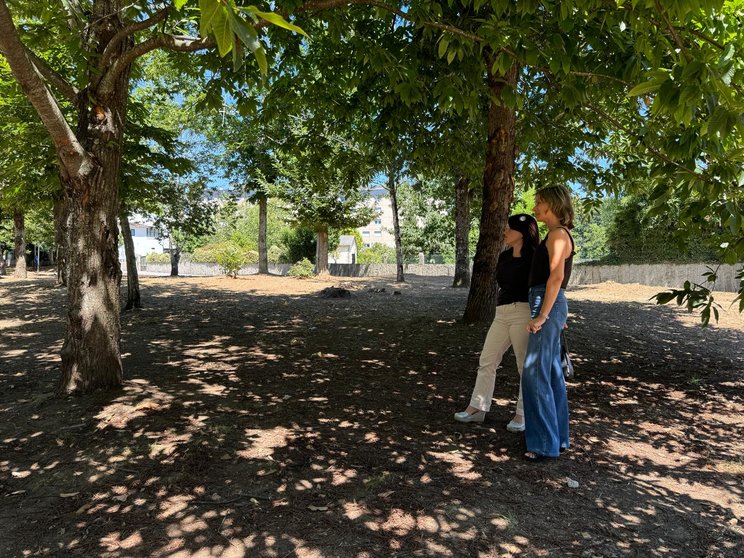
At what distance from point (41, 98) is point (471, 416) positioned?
453cm

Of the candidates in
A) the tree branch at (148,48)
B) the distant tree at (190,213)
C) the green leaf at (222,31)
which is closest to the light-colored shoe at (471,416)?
the green leaf at (222,31)

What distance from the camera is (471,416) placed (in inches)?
169

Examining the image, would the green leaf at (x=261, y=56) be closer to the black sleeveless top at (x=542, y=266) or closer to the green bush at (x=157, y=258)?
the black sleeveless top at (x=542, y=266)

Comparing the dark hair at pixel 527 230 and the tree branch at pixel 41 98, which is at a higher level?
the tree branch at pixel 41 98

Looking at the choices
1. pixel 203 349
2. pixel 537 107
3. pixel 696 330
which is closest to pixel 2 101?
pixel 203 349

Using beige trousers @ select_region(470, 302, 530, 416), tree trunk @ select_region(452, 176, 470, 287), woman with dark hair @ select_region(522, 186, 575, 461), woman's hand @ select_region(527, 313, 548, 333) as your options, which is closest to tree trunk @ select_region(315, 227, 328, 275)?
tree trunk @ select_region(452, 176, 470, 287)

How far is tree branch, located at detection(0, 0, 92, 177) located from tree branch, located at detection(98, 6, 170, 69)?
73cm

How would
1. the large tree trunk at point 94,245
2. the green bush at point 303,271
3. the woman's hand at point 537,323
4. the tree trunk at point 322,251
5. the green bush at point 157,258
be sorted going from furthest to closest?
the green bush at point 157,258 < the tree trunk at point 322,251 < the green bush at point 303,271 < the large tree trunk at point 94,245 < the woman's hand at point 537,323

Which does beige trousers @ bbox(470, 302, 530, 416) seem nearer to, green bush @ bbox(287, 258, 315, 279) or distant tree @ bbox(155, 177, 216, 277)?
green bush @ bbox(287, 258, 315, 279)

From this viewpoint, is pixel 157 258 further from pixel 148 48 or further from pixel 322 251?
pixel 148 48

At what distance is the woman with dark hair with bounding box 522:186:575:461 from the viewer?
3443 mm

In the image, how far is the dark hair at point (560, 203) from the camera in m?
3.60

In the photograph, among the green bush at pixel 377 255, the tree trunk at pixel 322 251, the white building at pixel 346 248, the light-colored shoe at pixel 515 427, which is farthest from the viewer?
the white building at pixel 346 248

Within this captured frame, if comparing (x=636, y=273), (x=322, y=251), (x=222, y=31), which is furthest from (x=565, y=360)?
(x=322, y=251)
